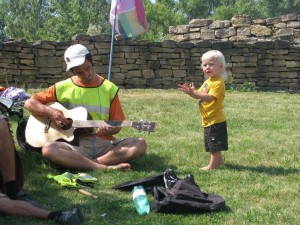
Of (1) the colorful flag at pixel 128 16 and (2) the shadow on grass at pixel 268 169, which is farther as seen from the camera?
(1) the colorful flag at pixel 128 16

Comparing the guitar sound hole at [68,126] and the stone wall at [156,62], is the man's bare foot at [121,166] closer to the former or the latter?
the guitar sound hole at [68,126]

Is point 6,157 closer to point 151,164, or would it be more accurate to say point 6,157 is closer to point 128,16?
point 151,164

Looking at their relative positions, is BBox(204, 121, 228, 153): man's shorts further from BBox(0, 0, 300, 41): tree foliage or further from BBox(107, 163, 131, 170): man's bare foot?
BBox(0, 0, 300, 41): tree foliage

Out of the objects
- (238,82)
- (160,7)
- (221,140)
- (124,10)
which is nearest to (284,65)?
(238,82)

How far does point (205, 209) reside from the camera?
145 inches

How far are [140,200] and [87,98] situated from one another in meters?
1.51

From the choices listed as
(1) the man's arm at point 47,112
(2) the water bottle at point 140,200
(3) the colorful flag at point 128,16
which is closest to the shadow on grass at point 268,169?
(2) the water bottle at point 140,200

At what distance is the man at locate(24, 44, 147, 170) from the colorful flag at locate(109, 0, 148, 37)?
3.91 m

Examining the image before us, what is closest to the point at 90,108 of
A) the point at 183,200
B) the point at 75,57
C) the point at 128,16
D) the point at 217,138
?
the point at 75,57

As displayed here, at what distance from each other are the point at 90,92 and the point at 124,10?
14.3ft

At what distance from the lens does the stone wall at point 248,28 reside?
14.0m

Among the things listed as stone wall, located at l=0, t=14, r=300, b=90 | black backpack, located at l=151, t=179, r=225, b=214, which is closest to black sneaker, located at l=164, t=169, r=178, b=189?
black backpack, located at l=151, t=179, r=225, b=214

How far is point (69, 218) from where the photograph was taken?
333 centimetres

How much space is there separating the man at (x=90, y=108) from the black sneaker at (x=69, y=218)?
148 cm
